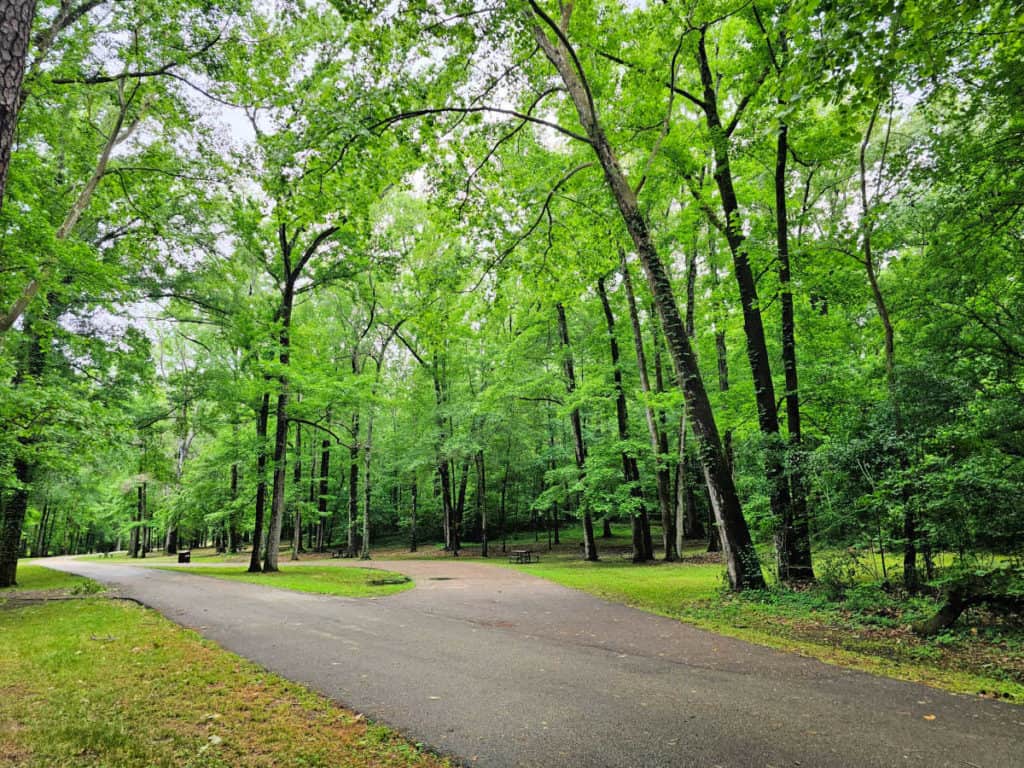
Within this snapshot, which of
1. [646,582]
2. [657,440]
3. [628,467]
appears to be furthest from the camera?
[628,467]

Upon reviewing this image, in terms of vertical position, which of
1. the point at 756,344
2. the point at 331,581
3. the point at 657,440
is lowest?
the point at 331,581

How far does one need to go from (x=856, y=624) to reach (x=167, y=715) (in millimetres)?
8246

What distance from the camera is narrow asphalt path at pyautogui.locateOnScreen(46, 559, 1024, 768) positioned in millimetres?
3207

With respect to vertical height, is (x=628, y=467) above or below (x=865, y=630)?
above

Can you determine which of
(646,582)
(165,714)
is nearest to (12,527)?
(165,714)

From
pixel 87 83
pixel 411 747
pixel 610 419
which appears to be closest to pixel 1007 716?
pixel 411 747

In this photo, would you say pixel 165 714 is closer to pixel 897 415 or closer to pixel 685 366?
pixel 685 366

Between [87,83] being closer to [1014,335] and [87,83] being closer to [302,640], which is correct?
[302,640]

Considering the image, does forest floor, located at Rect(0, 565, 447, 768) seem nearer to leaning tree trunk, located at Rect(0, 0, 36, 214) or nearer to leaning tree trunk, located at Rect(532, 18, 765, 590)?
leaning tree trunk, located at Rect(0, 0, 36, 214)

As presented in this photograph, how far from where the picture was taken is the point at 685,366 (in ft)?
29.5

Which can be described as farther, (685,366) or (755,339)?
(755,339)

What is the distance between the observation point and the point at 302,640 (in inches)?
255

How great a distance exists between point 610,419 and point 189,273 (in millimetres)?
19611

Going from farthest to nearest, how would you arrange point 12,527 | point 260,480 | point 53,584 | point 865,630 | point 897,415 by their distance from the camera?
point 260,480 < point 53,584 < point 12,527 < point 897,415 < point 865,630
